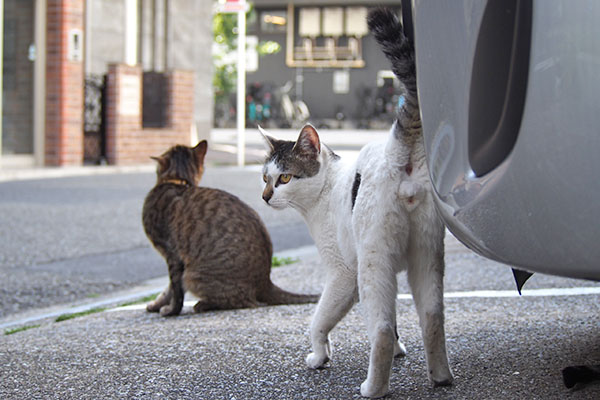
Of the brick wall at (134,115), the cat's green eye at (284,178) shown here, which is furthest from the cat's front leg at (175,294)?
the brick wall at (134,115)

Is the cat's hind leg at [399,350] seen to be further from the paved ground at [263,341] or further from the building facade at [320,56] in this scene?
the building facade at [320,56]

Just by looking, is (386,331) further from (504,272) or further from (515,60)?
(504,272)

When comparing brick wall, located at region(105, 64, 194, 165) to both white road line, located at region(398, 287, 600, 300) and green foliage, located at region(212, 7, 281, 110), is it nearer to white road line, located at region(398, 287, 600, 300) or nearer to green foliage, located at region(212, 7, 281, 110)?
white road line, located at region(398, 287, 600, 300)

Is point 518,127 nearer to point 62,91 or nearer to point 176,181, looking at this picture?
point 176,181

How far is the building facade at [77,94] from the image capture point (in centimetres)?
1320

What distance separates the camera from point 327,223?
9.92 feet

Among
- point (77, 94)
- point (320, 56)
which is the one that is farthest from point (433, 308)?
point (320, 56)

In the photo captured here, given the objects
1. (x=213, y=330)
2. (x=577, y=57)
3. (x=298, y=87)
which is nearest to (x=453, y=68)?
(x=577, y=57)

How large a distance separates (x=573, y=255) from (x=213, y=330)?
2203mm

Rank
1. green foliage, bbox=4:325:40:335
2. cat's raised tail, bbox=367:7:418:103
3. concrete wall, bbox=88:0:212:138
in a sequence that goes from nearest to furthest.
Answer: cat's raised tail, bbox=367:7:418:103
green foliage, bbox=4:325:40:335
concrete wall, bbox=88:0:212:138

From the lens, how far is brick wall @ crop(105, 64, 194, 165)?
1400cm

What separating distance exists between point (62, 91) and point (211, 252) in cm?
985

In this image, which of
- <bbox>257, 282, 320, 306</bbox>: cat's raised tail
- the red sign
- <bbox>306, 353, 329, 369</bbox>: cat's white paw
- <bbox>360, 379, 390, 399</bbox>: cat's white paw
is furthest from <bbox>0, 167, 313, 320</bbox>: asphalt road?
the red sign

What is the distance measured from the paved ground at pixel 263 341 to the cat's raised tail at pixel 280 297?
111mm
